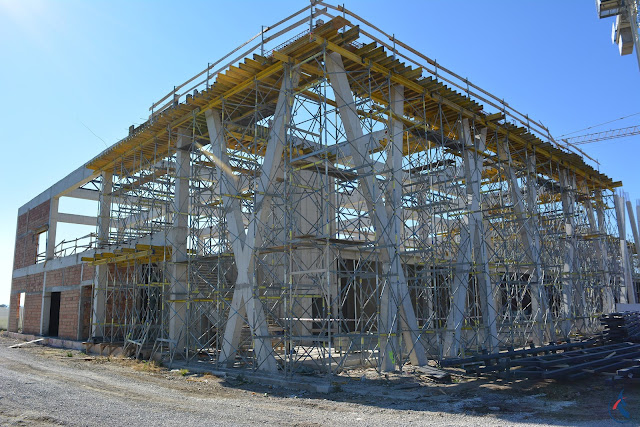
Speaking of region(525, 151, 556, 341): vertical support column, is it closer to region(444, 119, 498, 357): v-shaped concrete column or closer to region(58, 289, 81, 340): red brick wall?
region(444, 119, 498, 357): v-shaped concrete column

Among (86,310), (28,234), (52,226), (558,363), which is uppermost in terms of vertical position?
(28,234)

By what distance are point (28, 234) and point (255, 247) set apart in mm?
23121

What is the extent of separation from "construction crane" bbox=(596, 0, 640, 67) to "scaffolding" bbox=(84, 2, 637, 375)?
4.44 meters

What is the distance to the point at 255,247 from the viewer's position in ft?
48.2

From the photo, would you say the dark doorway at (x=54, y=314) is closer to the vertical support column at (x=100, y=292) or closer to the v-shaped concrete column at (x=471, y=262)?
the vertical support column at (x=100, y=292)

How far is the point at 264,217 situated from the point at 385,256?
3618 mm

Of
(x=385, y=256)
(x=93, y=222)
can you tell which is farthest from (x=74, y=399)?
(x=93, y=222)

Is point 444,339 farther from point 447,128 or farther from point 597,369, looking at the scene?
point 447,128

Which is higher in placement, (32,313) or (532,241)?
(532,241)

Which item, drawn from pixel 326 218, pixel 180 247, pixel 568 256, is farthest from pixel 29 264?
pixel 568 256

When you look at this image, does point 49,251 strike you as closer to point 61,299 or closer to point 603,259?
point 61,299

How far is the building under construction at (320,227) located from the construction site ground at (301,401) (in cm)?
185

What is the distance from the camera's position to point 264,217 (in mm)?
15250

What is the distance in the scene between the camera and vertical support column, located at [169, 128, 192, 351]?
17.6 metres
